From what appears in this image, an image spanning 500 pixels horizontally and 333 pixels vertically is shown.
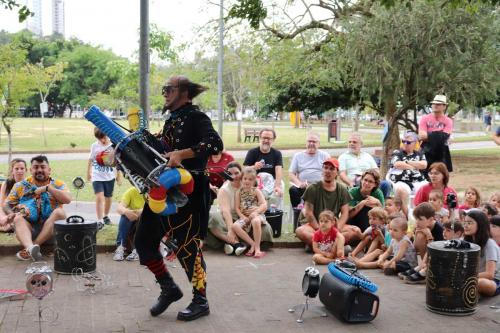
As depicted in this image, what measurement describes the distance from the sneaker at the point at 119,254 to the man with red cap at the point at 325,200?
235 cm

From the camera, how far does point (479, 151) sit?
2836cm

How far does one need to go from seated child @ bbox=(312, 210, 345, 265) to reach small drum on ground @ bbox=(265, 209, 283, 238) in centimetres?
100

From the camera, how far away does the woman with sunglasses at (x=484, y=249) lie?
6.04 m

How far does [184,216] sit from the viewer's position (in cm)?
518

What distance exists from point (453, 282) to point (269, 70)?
50.6 ft

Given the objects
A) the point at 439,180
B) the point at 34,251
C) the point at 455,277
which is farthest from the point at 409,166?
the point at 34,251

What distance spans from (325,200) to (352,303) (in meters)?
3.27

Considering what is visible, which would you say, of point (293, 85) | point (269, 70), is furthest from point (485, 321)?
point (293, 85)

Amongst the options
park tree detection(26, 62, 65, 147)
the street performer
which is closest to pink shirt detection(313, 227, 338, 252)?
the street performer

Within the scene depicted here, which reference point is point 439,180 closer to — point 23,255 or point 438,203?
point 438,203

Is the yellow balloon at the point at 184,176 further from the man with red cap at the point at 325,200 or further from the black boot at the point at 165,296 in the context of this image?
the man with red cap at the point at 325,200

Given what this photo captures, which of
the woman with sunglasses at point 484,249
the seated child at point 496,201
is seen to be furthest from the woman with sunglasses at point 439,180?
the woman with sunglasses at point 484,249

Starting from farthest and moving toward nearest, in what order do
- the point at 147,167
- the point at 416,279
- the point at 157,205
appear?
the point at 416,279 < the point at 147,167 < the point at 157,205

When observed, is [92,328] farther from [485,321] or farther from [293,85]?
[293,85]
